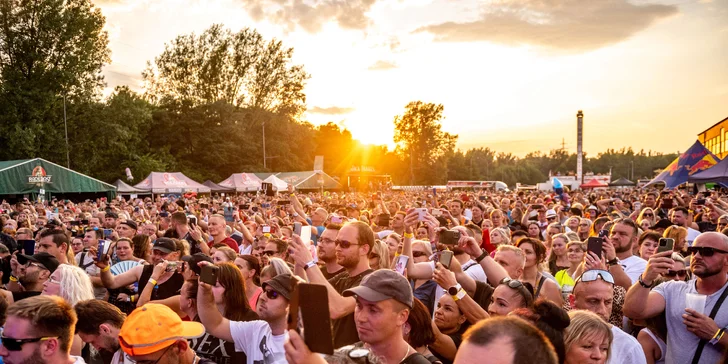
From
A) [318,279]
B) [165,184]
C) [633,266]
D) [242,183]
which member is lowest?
[242,183]

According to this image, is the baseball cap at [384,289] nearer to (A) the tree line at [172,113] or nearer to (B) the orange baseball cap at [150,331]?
(B) the orange baseball cap at [150,331]

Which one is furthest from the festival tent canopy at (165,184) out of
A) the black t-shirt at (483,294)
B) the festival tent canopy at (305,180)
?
the black t-shirt at (483,294)

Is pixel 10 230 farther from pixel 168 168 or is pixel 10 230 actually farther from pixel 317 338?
pixel 168 168

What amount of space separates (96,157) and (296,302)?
44.5 meters

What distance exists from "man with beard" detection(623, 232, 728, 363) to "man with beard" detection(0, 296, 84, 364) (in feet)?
11.8

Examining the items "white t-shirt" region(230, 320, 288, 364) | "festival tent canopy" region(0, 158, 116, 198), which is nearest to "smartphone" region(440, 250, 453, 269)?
"white t-shirt" region(230, 320, 288, 364)

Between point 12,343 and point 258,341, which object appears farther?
point 258,341

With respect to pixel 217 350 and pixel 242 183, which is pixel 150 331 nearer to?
pixel 217 350

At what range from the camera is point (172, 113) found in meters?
52.4

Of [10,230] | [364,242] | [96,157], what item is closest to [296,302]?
[364,242]

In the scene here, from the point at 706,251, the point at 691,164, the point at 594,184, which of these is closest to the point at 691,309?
the point at 706,251

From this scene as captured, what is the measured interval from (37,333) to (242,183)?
4176 cm

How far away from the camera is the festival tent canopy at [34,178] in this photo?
25.4 metres

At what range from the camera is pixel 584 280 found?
11.5 feet
